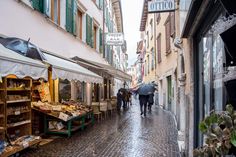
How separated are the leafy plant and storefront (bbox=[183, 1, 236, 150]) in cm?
37

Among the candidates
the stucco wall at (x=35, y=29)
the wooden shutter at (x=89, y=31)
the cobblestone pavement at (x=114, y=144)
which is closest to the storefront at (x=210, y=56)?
the cobblestone pavement at (x=114, y=144)

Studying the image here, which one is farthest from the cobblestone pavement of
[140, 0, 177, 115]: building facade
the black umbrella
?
[140, 0, 177, 115]: building facade

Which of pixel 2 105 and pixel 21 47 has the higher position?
pixel 21 47

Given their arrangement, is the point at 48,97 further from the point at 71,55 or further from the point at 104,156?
the point at 104,156

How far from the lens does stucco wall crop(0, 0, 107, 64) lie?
312 inches

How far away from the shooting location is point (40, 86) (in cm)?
1045

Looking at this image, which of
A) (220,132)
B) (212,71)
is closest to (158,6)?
(212,71)

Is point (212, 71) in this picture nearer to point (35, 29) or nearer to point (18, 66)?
point (18, 66)

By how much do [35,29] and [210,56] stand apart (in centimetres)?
661

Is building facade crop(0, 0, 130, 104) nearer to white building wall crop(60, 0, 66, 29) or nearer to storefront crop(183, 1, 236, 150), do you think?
white building wall crop(60, 0, 66, 29)

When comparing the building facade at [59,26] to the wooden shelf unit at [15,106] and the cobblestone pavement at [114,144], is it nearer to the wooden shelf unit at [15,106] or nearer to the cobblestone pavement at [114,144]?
the wooden shelf unit at [15,106]

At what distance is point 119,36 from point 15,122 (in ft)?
40.0

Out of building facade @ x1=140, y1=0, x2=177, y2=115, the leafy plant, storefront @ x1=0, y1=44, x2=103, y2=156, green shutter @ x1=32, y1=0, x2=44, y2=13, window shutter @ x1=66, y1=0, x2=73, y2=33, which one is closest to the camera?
the leafy plant

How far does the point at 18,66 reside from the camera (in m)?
5.77
